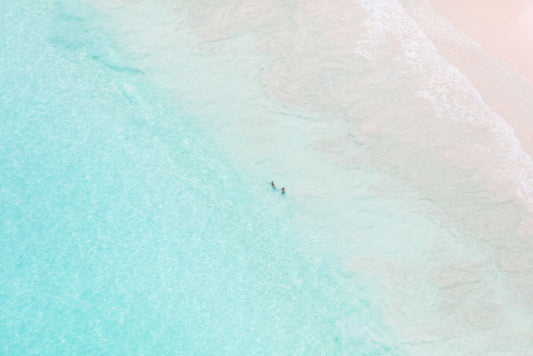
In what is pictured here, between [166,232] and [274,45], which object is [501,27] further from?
[166,232]

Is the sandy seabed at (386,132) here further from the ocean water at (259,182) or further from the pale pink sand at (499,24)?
the pale pink sand at (499,24)

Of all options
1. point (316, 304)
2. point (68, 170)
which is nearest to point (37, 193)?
point (68, 170)

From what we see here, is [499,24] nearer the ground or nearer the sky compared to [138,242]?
nearer the sky

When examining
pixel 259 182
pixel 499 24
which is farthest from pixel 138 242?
pixel 499 24

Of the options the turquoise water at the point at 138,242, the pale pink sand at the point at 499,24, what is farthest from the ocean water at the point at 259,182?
the pale pink sand at the point at 499,24

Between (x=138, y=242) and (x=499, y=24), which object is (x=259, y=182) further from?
(x=499, y=24)
